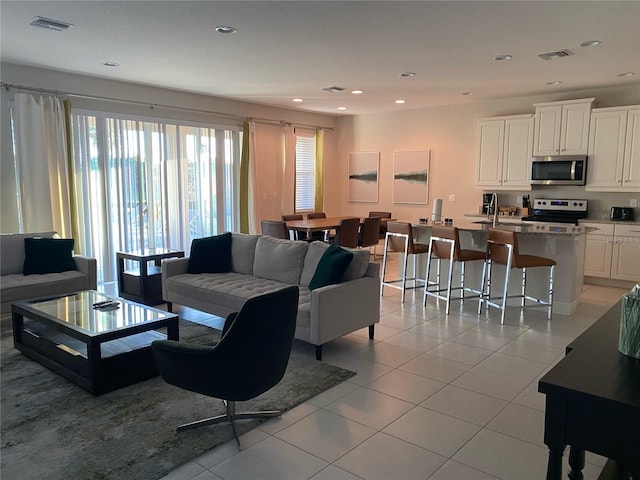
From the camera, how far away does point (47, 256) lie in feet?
17.0

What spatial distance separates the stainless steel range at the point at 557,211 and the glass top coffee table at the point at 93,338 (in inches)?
237

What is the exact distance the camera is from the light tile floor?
2.42m

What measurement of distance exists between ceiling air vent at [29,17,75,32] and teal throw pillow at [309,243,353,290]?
307 centimetres

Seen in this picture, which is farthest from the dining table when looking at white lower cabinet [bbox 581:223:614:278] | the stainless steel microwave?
white lower cabinet [bbox 581:223:614:278]

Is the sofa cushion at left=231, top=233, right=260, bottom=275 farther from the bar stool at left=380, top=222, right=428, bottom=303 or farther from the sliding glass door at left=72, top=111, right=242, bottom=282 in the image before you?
the sliding glass door at left=72, top=111, right=242, bottom=282

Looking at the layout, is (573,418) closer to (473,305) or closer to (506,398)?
(506,398)

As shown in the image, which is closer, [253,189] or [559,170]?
[559,170]

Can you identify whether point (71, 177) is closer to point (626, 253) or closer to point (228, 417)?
point (228, 417)

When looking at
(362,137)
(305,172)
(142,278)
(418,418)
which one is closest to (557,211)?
(362,137)

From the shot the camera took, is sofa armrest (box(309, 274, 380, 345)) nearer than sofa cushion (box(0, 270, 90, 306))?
Yes

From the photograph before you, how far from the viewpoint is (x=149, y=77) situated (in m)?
6.27

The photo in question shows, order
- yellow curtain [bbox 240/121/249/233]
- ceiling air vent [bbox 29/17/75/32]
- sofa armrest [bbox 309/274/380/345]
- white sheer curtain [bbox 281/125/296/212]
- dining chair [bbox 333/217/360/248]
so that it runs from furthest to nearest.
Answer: white sheer curtain [bbox 281/125/296/212]
yellow curtain [bbox 240/121/249/233]
dining chair [bbox 333/217/360/248]
ceiling air vent [bbox 29/17/75/32]
sofa armrest [bbox 309/274/380/345]

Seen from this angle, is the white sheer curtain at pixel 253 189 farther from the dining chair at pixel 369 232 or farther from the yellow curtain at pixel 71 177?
the yellow curtain at pixel 71 177

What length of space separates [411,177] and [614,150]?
3487 millimetres
